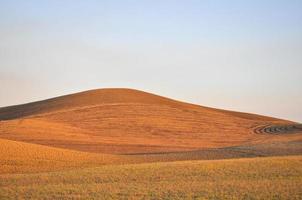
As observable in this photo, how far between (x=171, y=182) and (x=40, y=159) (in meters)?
16.4

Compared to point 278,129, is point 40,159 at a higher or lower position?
lower

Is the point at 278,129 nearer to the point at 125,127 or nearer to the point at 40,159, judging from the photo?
the point at 125,127

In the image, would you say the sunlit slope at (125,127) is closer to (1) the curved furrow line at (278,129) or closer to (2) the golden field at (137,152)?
(2) the golden field at (137,152)

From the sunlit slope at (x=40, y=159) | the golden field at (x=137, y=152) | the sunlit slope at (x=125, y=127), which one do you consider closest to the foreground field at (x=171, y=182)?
the golden field at (x=137, y=152)

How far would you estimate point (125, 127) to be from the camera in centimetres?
7025

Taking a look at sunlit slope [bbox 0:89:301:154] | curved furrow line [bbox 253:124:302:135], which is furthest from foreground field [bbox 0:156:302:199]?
curved furrow line [bbox 253:124:302:135]

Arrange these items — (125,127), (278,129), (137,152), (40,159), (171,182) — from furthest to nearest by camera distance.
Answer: (278,129)
(125,127)
(137,152)
(40,159)
(171,182)

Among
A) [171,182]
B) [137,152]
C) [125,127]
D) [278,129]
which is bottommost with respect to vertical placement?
[171,182]

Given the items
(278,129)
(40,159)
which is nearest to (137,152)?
(40,159)

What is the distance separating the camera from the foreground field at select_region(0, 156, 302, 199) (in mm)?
23312

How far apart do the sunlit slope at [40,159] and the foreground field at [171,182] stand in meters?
5.93

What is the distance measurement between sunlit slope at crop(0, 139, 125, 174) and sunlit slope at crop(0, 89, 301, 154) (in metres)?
9.96

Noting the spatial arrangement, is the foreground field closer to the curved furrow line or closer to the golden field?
the golden field

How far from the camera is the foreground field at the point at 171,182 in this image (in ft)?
76.5
